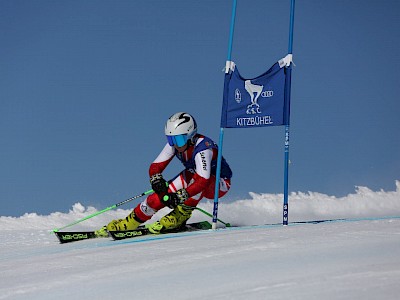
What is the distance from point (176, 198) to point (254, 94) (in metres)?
1.63

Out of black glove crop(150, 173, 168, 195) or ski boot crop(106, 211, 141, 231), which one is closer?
black glove crop(150, 173, 168, 195)

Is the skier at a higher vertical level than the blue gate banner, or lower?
lower

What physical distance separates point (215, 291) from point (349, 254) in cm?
120

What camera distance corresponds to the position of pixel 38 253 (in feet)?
21.0

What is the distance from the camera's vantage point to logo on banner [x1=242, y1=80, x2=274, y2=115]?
24.2ft

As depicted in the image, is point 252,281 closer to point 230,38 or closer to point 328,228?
point 328,228

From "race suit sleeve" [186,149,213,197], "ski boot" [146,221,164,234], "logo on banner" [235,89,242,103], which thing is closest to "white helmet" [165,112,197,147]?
"race suit sleeve" [186,149,213,197]

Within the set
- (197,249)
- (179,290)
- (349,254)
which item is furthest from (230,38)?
(179,290)

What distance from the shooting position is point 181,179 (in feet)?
25.7

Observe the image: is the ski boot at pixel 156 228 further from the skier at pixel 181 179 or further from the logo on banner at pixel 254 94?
the logo on banner at pixel 254 94

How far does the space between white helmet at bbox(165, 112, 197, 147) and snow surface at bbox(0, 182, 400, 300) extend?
1264 mm

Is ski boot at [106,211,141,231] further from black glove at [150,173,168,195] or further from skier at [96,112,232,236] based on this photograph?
black glove at [150,173,168,195]

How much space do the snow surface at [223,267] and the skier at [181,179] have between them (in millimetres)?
603

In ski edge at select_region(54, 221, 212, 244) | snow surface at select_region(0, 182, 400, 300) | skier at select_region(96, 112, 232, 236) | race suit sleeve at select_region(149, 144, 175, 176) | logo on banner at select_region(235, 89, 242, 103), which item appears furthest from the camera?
race suit sleeve at select_region(149, 144, 175, 176)
